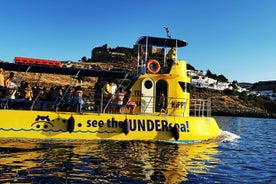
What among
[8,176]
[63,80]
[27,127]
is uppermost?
[63,80]

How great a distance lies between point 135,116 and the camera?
16172 millimetres

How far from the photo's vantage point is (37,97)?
15.1 meters

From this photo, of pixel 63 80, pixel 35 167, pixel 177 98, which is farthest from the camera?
pixel 63 80

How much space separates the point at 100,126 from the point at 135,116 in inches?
71.3

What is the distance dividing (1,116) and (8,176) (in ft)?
19.0

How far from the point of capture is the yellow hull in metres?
14.3

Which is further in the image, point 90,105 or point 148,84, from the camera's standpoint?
point 148,84

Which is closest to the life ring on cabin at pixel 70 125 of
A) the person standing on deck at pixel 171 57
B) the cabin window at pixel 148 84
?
the cabin window at pixel 148 84

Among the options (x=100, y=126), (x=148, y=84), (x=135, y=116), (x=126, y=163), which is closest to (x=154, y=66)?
(x=148, y=84)

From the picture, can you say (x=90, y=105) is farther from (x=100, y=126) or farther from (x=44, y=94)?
(x=44, y=94)

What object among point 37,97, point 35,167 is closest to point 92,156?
point 35,167

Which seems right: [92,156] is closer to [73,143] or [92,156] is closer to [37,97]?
[73,143]

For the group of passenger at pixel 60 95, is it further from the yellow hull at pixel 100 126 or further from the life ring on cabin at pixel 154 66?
the life ring on cabin at pixel 154 66

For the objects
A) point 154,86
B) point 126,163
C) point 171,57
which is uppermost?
point 171,57
